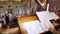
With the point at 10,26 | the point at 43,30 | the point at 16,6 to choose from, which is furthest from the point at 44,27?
the point at 16,6

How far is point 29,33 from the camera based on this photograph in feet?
2.42

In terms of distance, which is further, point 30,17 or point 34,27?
point 30,17

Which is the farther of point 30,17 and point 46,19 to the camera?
point 30,17

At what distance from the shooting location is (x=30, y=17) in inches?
39.2

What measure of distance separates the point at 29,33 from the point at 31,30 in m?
0.03

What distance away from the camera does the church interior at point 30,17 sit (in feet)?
2.53

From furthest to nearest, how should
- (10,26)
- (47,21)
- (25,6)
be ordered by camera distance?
(25,6), (10,26), (47,21)

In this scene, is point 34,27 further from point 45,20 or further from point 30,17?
point 30,17

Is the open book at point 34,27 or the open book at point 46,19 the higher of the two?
the open book at point 46,19

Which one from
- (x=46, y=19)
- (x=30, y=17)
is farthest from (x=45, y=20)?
(x=30, y=17)

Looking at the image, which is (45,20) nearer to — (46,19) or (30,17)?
(46,19)

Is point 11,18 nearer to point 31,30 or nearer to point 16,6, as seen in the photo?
point 16,6

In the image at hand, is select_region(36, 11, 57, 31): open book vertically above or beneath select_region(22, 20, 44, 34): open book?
above

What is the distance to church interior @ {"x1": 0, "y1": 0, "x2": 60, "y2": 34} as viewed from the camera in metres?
0.77
